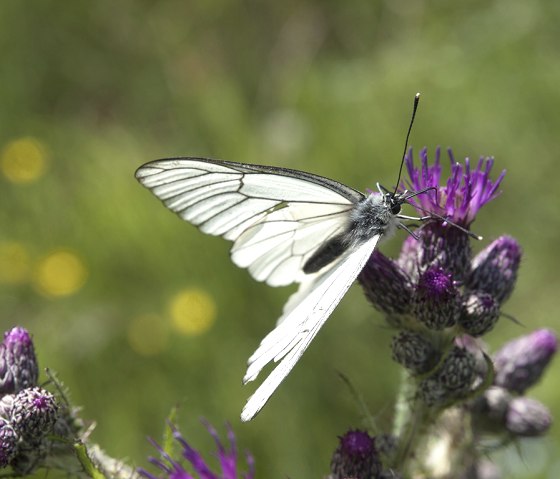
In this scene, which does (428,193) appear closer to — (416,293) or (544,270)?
(416,293)

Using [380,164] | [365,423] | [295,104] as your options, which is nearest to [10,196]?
[295,104]

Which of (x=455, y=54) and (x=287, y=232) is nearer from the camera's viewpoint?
(x=287, y=232)

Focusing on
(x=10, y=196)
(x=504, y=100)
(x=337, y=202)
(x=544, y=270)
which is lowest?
(x=10, y=196)

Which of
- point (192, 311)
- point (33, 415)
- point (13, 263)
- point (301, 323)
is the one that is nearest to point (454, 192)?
point (301, 323)

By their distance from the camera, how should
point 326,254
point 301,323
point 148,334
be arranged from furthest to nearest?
Answer: point 148,334, point 326,254, point 301,323

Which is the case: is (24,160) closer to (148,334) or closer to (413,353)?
(148,334)

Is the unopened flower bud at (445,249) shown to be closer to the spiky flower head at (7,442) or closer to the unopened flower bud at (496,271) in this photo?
the unopened flower bud at (496,271)
